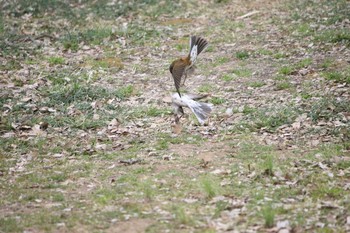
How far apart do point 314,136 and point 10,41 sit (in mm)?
7785

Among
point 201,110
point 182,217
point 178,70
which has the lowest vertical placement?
point 182,217

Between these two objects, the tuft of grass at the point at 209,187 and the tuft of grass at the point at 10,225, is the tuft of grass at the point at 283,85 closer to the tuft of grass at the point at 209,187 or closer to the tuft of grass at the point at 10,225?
the tuft of grass at the point at 209,187

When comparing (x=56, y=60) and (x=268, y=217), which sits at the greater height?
(x=56, y=60)

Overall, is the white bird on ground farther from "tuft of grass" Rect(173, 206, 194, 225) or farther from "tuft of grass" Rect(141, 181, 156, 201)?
"tuft of grass" Rect(173, 206, 194, 225)

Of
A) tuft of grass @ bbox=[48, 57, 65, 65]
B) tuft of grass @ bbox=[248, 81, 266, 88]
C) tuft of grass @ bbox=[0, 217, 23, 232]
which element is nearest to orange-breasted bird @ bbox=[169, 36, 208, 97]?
tuft of grass @ bbox=[248, 81, 266, 88]

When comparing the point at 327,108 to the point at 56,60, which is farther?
the point at 56,60

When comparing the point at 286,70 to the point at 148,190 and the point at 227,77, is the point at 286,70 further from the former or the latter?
the point at 148,190

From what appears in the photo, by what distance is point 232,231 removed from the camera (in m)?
5.70

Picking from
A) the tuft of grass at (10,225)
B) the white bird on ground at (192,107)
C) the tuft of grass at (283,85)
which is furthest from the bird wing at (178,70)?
the tuft of grass at (10,225)

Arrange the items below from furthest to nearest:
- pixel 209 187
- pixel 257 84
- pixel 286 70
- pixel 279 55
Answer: pixel 279 55
pixel 286 70
pixel 257 84
pixel 209 187

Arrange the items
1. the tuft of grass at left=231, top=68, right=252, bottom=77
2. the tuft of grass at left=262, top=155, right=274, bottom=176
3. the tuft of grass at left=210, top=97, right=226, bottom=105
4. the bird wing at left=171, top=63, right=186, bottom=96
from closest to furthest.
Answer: the tuft of grass at left=262, top=155, right=274, bottom=176, the bird wing at left=171, top=63, right=186, bottom=96, the tuft of grass at left=210, top=97, right=226, bottom=105, the tuft of grass at left=231, top=68, right=252, bottom=77

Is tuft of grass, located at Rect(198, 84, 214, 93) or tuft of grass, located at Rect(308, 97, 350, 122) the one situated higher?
tuft of grass, located at Rect(198, 84, 214, 93)

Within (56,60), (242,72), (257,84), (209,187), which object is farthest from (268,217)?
(56,60)

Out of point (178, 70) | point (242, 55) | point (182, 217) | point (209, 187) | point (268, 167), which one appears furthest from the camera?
point (242, 55)
